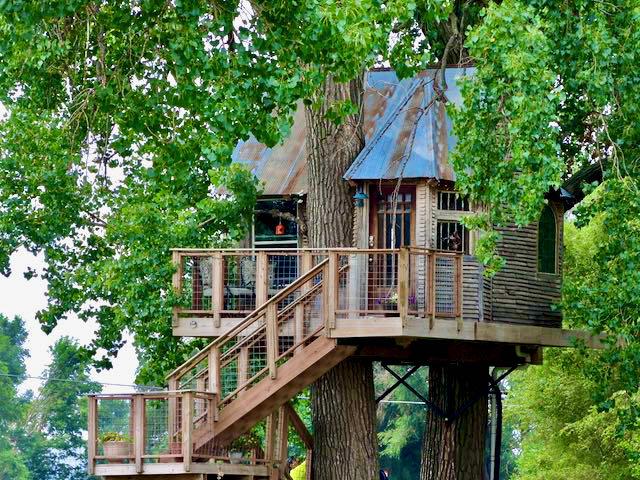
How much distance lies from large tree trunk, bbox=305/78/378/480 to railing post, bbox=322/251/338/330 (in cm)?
217

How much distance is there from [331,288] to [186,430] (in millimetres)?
2639

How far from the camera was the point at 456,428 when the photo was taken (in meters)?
29.4

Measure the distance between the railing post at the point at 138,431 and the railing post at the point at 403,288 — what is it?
3.53 meters

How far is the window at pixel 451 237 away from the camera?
26656 mm

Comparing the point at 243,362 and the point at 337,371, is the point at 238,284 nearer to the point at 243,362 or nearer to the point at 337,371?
the point at 243,362

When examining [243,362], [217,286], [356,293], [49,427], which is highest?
[217,286]

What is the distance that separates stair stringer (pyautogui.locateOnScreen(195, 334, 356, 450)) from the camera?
2511 cm

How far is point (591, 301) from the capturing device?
2552 cm

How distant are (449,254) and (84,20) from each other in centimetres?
575

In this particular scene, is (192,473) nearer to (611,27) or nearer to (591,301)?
(591,301)

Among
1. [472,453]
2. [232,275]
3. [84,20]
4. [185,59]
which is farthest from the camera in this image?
[472,453]

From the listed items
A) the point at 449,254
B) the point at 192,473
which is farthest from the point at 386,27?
the point at 192,473

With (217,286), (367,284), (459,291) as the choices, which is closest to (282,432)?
(217,286)

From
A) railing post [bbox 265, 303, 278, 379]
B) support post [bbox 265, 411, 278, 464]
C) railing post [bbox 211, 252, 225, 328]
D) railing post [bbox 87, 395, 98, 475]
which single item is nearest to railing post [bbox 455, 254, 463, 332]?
railing post [bbox 265, 303, 278, 379]
